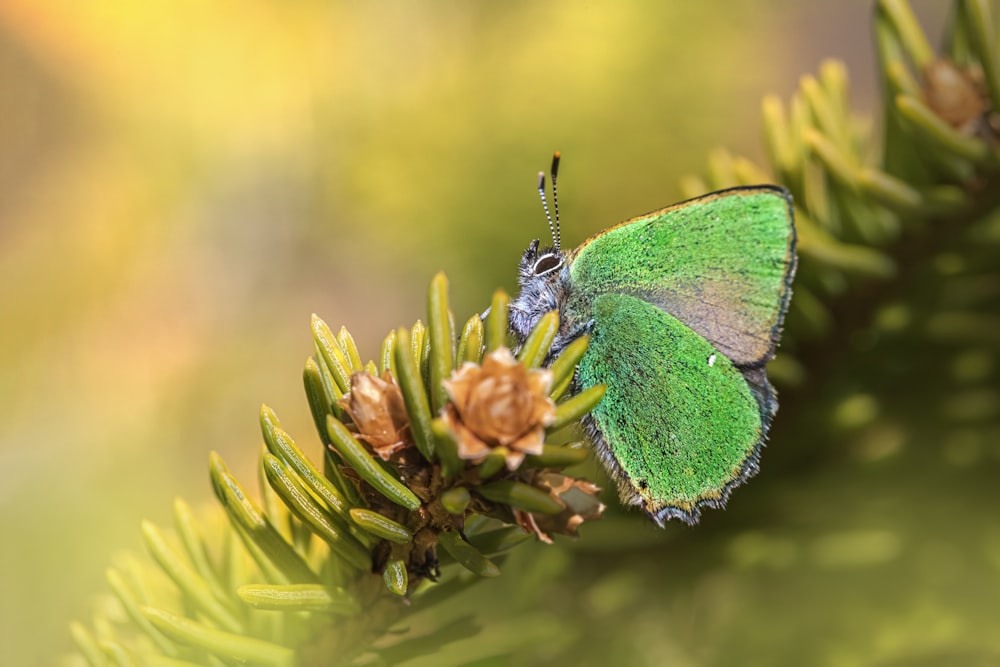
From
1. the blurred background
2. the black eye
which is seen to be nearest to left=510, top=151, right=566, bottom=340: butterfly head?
the black eye

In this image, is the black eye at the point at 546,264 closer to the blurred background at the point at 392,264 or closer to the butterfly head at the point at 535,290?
the butterfly head at the point at 535,290

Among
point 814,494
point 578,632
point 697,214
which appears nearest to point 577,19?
point 697,214

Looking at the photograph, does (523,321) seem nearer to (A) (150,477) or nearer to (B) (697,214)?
(B) (697,214)

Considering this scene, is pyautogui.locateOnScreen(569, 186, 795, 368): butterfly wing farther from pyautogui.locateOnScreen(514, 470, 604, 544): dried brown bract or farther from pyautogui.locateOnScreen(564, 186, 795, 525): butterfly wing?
pyautogui.locateOnScreen(514, 470, 604, 544): dried brown bract

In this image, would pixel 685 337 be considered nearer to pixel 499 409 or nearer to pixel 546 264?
pixel 546 264

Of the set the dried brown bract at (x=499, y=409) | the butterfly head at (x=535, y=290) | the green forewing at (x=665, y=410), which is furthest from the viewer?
the butterfly head at (x=535, y=290)

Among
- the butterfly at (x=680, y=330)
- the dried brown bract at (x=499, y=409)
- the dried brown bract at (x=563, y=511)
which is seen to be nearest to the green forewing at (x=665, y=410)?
the butterfly at (x=680, y=330)

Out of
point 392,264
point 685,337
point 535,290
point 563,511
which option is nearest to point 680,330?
point 685,337
